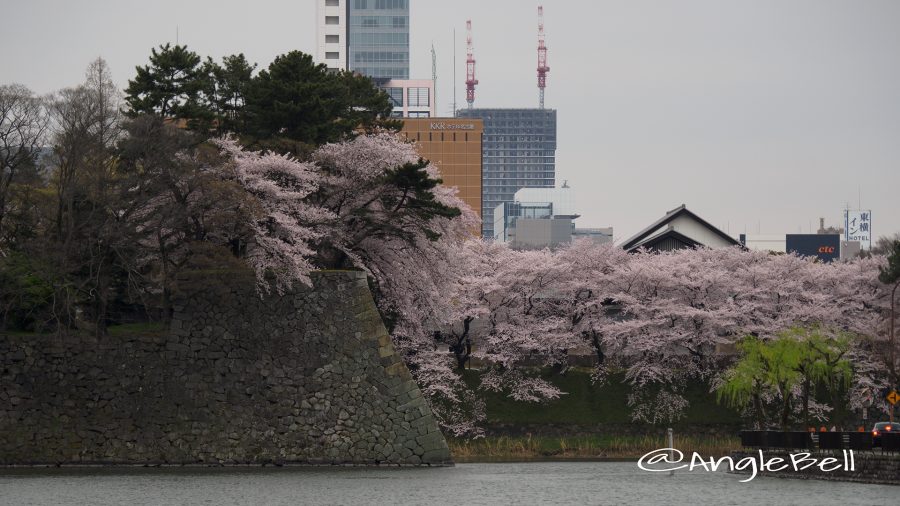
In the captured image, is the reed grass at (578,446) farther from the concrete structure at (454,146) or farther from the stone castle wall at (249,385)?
the concrete structure at (454,146)

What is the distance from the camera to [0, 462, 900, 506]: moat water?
40.7 metres

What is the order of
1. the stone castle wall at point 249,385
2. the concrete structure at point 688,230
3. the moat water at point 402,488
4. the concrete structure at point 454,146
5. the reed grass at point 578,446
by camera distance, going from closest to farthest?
1. the moat water at point 402,488
2. the stone castle wall at point 249,385
3. the reed grass at point 578,446
4. the concrete structure at point 688,230
5. the concrete structure at point 454,146

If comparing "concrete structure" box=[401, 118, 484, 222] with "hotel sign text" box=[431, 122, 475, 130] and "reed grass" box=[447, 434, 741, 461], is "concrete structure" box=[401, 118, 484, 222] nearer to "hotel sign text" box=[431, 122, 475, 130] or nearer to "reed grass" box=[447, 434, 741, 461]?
"hotel sign text" box=[431, 122, 475, 130]

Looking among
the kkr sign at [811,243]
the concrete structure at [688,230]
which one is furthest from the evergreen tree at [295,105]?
the kkr sign at [811,243]

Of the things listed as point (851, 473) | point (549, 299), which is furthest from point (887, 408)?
point (851, 473)

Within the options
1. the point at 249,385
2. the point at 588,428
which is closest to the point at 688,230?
the point at 588,428

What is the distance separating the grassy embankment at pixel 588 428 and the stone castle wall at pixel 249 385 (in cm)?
1342

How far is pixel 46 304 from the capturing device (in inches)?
2146

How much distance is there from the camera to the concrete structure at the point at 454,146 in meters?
188

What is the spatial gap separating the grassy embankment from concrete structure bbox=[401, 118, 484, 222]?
375 ft

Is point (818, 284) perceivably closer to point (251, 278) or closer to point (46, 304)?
point (251, 278)

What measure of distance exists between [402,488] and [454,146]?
485ft

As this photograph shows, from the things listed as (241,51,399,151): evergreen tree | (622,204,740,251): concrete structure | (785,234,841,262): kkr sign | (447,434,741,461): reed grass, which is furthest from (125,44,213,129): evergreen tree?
(785,234,841,262): kkr sign

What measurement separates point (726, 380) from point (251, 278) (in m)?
25.8
